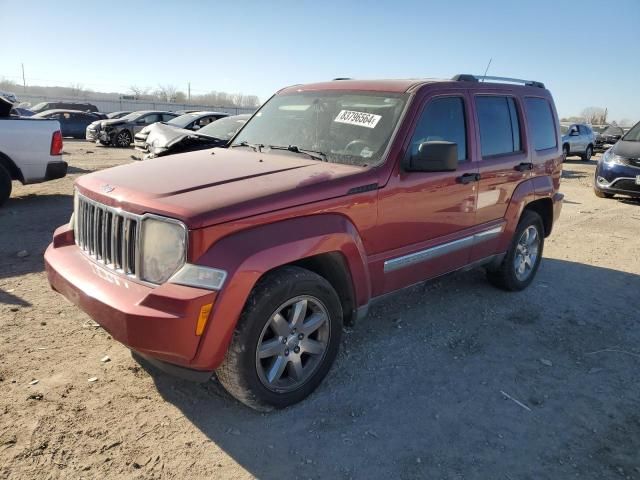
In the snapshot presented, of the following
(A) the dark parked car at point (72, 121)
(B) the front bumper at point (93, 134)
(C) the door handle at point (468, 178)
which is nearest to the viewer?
(C) the door handle at point (468, 178)

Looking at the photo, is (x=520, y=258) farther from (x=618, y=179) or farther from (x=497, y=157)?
(x=618, y=179)

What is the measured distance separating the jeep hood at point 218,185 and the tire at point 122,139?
58.4 ft

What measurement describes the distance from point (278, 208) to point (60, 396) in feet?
5.94

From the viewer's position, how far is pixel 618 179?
1057 centimetres

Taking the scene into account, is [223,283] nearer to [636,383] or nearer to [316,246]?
[316,246]

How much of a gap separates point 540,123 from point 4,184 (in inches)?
303

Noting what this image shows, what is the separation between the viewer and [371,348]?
12.7 ft

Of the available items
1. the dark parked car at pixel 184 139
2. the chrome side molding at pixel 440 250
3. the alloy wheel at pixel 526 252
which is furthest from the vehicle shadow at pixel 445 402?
the dark parked car at pixel 184 139

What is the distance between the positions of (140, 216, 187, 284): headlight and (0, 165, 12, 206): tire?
6419 mm

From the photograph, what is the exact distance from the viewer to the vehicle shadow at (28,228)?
5316 mm

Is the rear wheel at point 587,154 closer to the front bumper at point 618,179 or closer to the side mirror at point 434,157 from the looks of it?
the front bumper at point 618,179

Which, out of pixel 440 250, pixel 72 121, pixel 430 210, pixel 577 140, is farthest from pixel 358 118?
pixel 72 121

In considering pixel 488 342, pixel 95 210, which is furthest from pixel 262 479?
pixel 488 342

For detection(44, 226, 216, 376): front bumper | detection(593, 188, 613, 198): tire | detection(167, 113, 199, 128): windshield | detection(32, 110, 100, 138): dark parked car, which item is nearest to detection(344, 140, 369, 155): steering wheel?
detection(44, 226, 216, 376): front bumper
